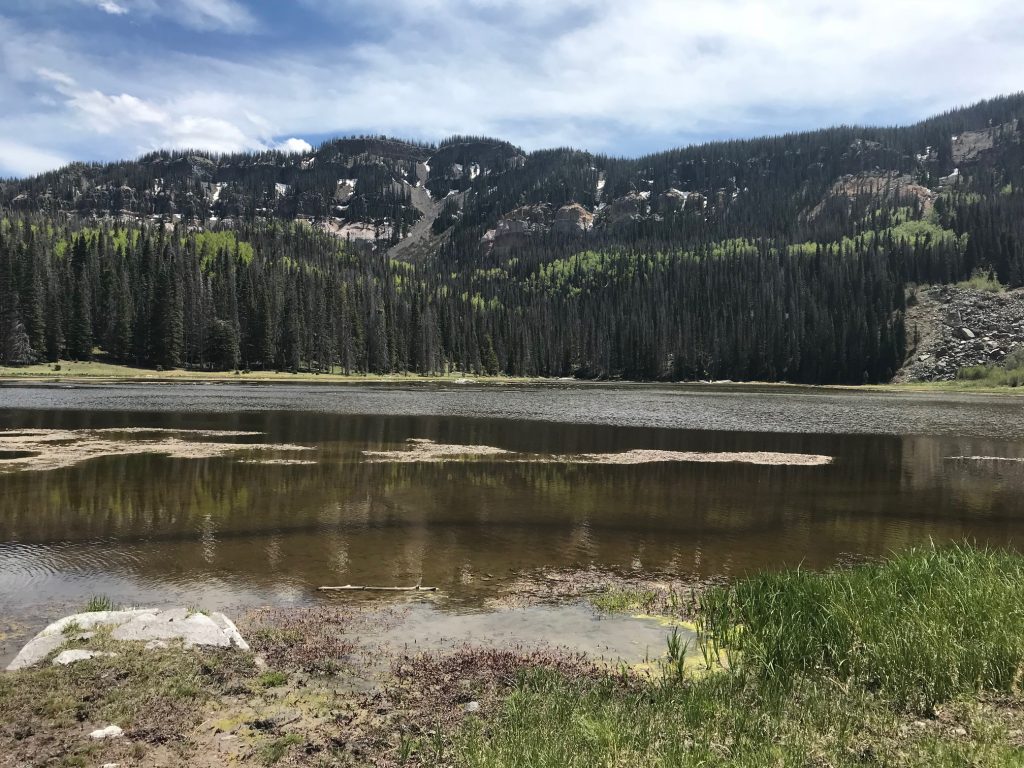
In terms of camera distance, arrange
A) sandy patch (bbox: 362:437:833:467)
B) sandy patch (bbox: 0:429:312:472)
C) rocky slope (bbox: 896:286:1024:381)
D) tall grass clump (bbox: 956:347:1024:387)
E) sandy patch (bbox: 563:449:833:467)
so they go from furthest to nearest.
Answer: rocky slope (bbox: 896:286:1024:381)
tall grass clump (bbox: 956:347:1024:387)
sandy patch (bbox: 563:449:833:467)
sandy patch (bbox: 362:437:833:467)
sandy patch (bbox: 0:429:312:472)

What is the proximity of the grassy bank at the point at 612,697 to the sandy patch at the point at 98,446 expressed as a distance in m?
26.0

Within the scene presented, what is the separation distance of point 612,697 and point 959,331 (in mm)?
193830

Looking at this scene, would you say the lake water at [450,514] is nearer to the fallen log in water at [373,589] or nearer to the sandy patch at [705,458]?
the fallen log in water at [373,589]

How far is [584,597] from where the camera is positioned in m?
14.9

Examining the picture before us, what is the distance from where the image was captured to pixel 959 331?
16600 cm

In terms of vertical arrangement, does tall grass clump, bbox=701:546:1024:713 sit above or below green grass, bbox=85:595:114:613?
above

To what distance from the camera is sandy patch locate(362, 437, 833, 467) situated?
36688mm

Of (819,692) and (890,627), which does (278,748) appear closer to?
(819,692)

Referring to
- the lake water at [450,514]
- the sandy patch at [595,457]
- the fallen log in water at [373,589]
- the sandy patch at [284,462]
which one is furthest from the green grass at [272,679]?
the sandy patch at [595,457]

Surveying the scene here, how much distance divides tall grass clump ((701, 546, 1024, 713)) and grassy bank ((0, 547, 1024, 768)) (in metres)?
0.03

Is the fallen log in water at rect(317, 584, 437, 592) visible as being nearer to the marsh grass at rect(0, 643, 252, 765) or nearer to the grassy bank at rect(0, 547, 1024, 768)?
the grassy bank at rect(0, 547, 1024, 768)

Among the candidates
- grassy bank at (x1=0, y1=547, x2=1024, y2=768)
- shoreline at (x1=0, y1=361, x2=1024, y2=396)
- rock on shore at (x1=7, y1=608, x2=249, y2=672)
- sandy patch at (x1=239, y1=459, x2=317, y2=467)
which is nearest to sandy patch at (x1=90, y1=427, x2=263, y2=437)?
sandy patch at (x1=239, y1=459, x2=317, y2=467)

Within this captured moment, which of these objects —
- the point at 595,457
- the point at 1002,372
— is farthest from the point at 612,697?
the point at 1002,372

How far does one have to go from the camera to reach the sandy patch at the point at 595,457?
120 ft
